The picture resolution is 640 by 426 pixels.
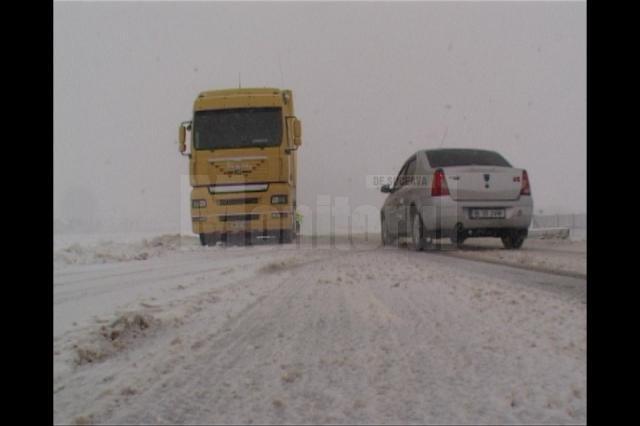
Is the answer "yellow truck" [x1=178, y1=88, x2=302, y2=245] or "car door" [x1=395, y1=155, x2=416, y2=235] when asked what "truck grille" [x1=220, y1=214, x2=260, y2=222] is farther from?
"car door" [x1=395, y1=155, x2=416, y2=235]

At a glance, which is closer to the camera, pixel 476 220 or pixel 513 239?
pixel 476 220

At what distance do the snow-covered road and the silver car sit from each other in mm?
341

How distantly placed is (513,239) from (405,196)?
2.19 ft

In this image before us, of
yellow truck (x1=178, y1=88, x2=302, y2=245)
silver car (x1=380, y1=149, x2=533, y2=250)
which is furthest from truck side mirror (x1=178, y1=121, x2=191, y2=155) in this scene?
silver car (x1=380, y1=149, x2=533, y2=250)

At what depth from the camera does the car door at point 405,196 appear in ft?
7.64

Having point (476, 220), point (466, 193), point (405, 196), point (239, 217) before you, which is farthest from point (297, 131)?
point (476, 220)

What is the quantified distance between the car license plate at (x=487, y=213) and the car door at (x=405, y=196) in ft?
1.21

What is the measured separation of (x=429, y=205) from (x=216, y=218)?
116 cm

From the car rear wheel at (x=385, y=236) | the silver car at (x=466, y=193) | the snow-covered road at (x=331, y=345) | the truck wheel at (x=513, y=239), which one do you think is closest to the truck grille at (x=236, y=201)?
the snow-covered road at (x=331, y=345)

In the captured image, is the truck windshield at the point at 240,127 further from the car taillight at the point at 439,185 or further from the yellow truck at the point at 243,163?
the car taillight at the point at 439,185

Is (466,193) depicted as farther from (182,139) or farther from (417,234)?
(182,139)

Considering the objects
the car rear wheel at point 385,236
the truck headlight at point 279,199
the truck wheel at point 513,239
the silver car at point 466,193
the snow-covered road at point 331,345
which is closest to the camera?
the snow-covered road at point 331,345

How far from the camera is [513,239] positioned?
8.32 feet

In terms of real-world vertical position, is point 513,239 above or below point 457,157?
below
